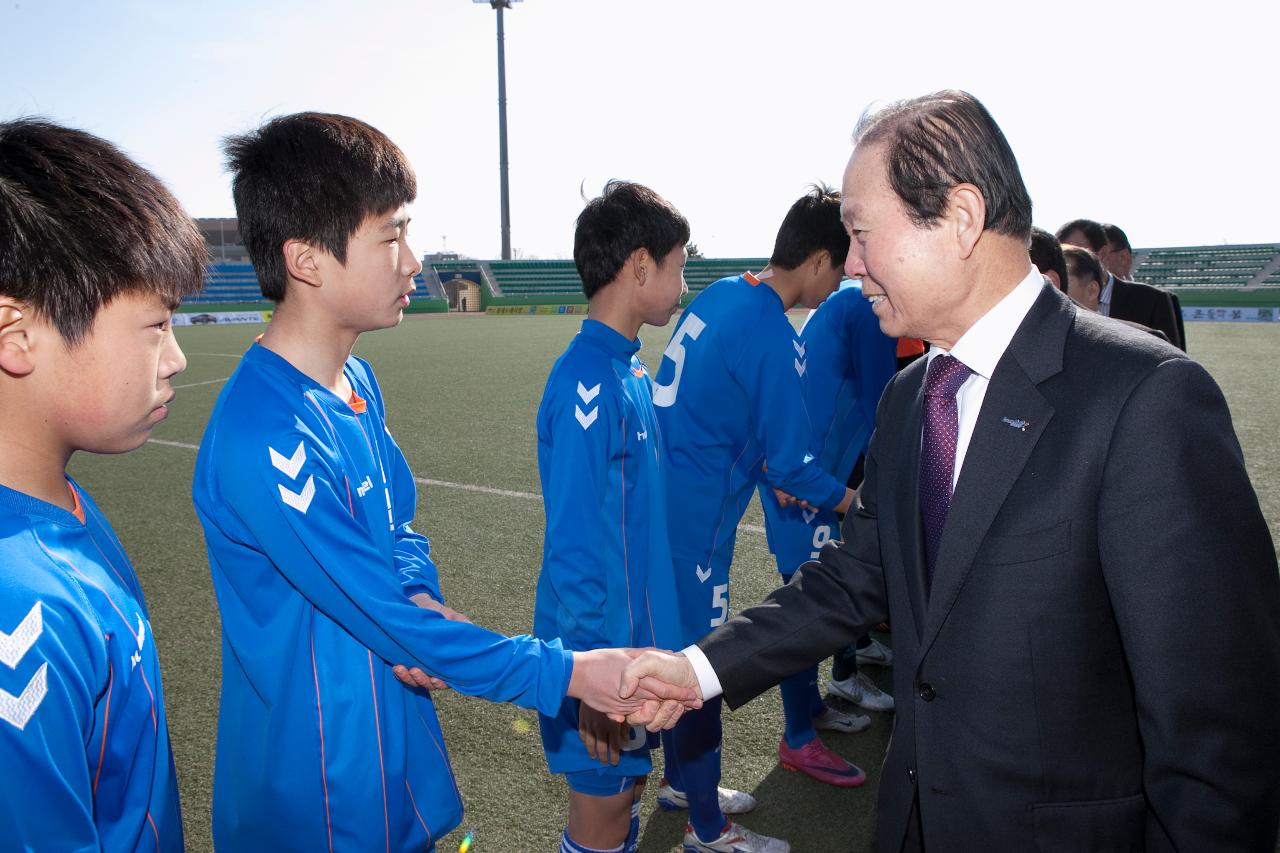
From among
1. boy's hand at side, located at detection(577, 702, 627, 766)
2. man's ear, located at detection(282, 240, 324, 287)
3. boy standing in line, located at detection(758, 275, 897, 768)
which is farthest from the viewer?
boy standing in line, located at detection(758, 275, 897, 768)

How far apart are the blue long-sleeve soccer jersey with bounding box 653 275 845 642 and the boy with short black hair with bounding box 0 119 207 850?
1.87 meters

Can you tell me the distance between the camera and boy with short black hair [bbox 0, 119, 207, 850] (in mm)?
1056

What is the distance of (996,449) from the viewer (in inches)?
55.0

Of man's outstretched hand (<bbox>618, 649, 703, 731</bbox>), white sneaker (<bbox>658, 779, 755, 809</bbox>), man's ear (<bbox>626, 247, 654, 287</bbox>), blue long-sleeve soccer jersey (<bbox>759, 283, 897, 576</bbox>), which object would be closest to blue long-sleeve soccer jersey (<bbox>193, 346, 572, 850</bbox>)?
man's outstretched hand (<bbox>618, 649, 703, 731</bbox>)

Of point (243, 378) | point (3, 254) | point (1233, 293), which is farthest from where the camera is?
point (1233, 293)

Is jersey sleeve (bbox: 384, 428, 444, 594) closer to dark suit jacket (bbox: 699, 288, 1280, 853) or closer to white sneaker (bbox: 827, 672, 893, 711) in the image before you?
dark suit jacket (bbox: 699, 288, 1280, 853)

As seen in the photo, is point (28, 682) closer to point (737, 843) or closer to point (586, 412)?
point (586, 412)

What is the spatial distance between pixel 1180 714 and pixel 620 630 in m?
1.41

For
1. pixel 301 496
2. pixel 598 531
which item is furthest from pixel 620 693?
pixel 301 496

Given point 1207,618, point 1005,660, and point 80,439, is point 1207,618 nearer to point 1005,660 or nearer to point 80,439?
point 1005,660

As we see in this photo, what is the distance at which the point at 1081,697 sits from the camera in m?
1.36

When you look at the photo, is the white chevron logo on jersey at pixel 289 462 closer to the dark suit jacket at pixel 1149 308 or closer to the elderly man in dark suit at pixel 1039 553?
the elderly man in dark suit at pixel 1039 553

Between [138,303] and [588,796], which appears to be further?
[588,796]

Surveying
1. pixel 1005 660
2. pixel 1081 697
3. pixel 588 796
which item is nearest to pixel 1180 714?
pixel 1081 697
